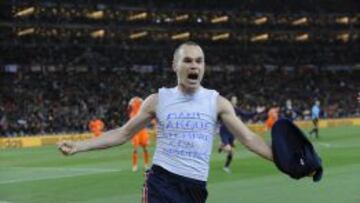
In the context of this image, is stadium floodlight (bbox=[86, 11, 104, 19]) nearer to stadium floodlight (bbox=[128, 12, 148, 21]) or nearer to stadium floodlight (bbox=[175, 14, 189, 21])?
stadium floodlight (bbox=[128, 12, 148, 21])

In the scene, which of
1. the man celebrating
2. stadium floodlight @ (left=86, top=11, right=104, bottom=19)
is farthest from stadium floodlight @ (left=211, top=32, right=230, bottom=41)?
the man celebrating

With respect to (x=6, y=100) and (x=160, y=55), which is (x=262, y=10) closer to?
(x=160, y=55)

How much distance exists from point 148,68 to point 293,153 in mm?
62328

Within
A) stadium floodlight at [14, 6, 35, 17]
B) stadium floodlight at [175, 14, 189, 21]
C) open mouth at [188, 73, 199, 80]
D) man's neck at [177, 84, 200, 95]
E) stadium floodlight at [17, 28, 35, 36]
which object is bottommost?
man's neck at [177, 84, 200, 95]

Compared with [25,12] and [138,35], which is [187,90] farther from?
[138,35]

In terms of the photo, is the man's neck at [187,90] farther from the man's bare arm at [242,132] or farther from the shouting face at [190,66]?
the man's bare arm at [242,132]

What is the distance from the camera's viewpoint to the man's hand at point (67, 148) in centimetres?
602

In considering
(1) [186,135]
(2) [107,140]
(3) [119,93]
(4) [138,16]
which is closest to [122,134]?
(2) [107,140]

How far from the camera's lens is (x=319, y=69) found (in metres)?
79.8

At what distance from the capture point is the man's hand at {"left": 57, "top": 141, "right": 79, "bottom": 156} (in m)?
6.02

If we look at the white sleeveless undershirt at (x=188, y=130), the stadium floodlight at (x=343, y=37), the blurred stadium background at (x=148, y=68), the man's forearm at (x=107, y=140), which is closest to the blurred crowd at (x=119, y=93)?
the blurred stadium background at (x=148, y=68)

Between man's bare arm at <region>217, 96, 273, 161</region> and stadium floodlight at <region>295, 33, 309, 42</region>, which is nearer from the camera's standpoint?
man's bare arm at <region>217, 96, 273, 161</region>

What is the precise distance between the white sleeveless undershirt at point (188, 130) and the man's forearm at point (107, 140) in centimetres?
38

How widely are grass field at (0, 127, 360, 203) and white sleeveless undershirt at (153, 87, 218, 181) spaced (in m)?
8.66
